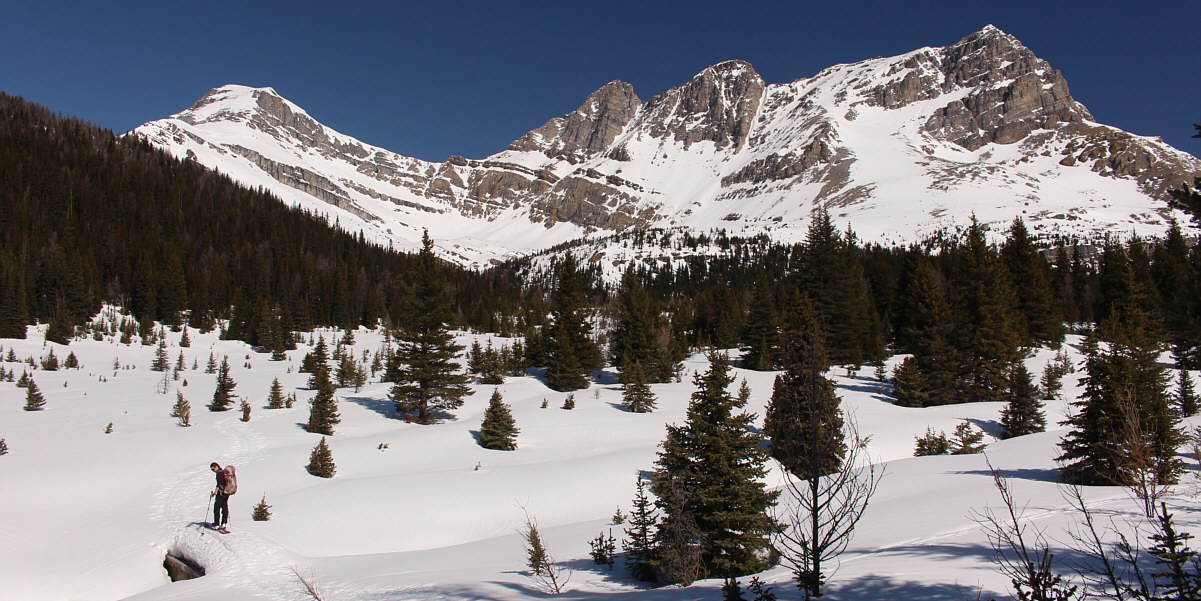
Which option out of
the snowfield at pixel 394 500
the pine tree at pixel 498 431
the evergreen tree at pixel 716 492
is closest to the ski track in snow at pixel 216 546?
the snowfield at pixel 394 500

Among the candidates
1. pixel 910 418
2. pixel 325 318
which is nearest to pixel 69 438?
pixel 910 418

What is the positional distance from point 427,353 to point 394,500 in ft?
34.8

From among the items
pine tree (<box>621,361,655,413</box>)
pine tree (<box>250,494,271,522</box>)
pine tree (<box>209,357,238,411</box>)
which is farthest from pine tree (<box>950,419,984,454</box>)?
pine tree (<box>209,357,238,411</box>)

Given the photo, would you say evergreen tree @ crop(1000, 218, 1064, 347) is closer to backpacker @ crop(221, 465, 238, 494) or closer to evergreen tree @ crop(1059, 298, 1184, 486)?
evergreen tree @ crop(1059, 298, 1184, 486)

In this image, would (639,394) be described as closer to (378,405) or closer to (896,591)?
(378,405)

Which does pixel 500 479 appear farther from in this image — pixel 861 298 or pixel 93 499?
pixel 861 298

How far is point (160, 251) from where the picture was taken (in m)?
65.7

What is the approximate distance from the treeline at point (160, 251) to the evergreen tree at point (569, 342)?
28337mm

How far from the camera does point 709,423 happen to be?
9906 millimetres

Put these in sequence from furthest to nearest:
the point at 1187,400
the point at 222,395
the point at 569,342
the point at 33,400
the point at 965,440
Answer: the point at 569,342 < the point at 222,395 < the point at 33,400 < the point at 965,440 < the point at 1187,400

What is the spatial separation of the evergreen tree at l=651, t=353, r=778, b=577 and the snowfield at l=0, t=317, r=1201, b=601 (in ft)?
2.75

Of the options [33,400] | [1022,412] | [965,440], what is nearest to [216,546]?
[33,400]

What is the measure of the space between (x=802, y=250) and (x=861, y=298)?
19.7 ft

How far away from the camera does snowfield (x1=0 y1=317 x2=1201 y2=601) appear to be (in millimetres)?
8406
